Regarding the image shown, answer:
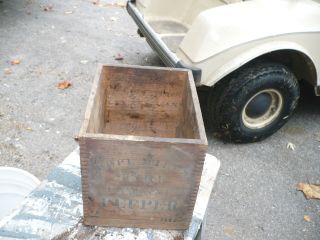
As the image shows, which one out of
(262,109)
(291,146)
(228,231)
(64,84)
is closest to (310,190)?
(291,146)

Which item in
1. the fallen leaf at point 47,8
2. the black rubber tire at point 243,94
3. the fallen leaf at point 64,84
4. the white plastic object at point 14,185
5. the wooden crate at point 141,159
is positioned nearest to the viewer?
the wooden crate at point 141,159

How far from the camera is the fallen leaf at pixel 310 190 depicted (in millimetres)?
2793

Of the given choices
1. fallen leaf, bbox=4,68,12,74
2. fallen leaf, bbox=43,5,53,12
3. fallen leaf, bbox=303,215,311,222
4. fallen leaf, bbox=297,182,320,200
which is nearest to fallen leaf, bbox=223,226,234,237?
fallen leaf, bbox=303,215,311,222

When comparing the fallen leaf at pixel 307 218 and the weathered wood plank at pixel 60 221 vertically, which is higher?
the weathered wood plank at pixel 60 221

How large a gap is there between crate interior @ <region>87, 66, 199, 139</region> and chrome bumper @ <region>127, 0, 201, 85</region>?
0.82 m

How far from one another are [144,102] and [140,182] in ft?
1.82

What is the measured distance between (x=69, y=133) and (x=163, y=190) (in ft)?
6.49

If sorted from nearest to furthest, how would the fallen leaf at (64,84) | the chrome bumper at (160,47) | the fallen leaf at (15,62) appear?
the chrome bumper at (160,47), the fallen leaf at (64,84), the fallen leaf at (15,62)

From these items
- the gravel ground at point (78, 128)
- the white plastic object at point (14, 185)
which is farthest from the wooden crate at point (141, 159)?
the gravel ground at point (78, 128)

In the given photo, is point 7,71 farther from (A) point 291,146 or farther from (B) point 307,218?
(B) point 307,218

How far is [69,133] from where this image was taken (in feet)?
10.1

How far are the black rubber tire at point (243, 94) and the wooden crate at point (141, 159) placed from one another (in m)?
1.15

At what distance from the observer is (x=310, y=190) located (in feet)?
9.32

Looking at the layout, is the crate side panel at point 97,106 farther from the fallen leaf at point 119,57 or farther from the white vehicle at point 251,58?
the fallen leaf at point 119,57
